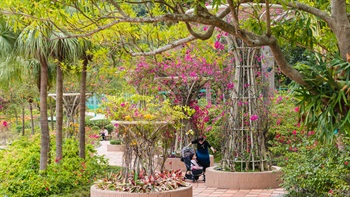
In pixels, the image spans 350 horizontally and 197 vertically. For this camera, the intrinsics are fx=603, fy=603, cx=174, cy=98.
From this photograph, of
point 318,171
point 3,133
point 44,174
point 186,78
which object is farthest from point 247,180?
point 3,133

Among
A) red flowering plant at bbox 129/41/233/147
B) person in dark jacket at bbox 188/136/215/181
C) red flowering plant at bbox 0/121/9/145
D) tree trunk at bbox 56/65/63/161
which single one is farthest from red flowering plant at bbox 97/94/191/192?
red flowering plant at bbox 0/121/9/145

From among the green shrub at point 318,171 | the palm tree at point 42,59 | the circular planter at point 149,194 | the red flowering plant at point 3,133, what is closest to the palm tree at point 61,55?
the palm tree at point 42,59

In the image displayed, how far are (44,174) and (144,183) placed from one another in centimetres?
293

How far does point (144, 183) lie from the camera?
8.82 metres

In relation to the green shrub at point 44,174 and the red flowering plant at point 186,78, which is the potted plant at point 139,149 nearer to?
the green shrub at point 44,174

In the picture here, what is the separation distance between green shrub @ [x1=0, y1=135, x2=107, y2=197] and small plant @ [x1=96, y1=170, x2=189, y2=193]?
5.51 ft

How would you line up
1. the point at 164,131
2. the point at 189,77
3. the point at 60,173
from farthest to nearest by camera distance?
1. the point at 189,77
2. the point at 60,173
3. the point at 164,131

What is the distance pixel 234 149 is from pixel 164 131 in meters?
2.95

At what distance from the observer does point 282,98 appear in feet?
55.8

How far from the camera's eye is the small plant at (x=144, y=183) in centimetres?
880

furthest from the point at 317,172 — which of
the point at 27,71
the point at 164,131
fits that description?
the point at 27,71

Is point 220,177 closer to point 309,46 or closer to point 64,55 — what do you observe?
point 64,55

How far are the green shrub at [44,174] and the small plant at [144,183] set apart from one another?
5.51 ft

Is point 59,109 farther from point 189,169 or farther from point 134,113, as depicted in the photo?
point 189,169
